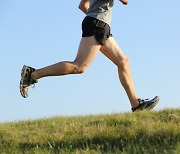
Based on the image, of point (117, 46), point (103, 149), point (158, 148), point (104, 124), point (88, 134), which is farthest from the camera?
point (117, 46)

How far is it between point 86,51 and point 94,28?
359 millimetres

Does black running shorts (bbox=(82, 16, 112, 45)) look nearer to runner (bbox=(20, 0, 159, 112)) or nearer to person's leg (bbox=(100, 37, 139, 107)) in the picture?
runner (bbox=(20, 0, 159, 112))

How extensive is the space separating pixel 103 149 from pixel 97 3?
251 cm

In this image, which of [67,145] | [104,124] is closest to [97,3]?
[104,124]

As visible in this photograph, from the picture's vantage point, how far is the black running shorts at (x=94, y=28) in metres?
6.79

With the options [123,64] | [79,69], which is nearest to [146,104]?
Answer: [123,64]

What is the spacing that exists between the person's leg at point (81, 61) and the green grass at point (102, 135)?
2.77 ft

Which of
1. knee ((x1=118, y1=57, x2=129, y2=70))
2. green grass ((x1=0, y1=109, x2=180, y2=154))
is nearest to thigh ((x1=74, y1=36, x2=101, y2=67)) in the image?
knee ((x1=118, y1=57, x2=129, y2=70))

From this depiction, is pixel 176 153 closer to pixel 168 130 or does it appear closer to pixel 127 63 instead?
pixel 168 130

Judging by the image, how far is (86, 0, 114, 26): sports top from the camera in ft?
22.6

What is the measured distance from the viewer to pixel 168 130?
5.60 metres

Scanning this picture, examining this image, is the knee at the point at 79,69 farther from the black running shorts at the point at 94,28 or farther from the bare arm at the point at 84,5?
the bare arm at the point at 84,5

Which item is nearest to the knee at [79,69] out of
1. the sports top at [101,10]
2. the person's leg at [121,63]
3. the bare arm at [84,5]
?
the person's leg at [121,63]

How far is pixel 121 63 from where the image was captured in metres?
7.54
